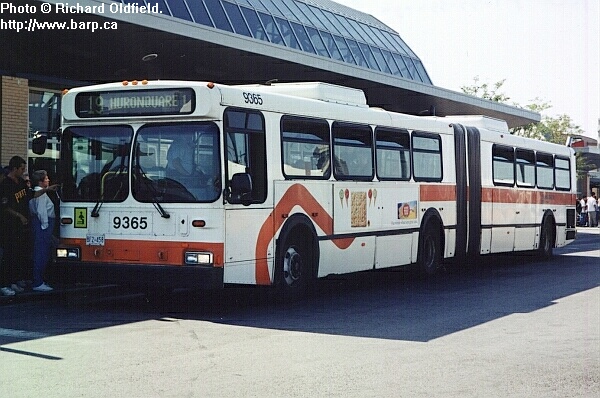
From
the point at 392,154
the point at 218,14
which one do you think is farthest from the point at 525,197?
the point at 218,14

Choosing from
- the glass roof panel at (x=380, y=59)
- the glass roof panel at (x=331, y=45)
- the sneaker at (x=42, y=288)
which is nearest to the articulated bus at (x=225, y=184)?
the sneaker at (x=42, y=288)

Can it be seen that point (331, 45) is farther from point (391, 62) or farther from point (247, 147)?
point (247, 147)

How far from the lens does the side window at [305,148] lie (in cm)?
1306

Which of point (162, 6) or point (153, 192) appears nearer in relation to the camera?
point (153, 192)

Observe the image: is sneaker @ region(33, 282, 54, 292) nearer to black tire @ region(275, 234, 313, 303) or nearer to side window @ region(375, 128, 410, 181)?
black tire @ region(275, 234, 313, 303)

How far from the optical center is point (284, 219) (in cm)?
1288

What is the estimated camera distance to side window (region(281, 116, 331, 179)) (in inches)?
514

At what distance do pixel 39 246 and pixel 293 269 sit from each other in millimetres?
3663

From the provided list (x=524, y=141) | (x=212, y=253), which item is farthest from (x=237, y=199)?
(x=524, y=141)

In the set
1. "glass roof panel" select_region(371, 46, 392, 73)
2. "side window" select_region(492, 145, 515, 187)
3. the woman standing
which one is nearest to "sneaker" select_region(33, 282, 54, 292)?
the woman standing

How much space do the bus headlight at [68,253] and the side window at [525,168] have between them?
41.0ft

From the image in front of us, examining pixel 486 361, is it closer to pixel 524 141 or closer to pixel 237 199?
pixel 237 199

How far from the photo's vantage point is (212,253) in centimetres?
1161

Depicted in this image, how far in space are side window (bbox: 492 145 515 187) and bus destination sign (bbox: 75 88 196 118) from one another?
10523 millimetres
